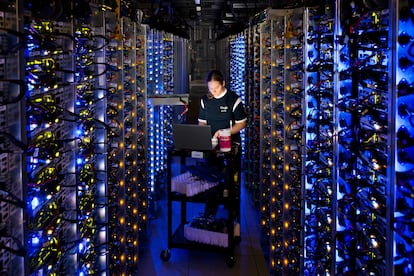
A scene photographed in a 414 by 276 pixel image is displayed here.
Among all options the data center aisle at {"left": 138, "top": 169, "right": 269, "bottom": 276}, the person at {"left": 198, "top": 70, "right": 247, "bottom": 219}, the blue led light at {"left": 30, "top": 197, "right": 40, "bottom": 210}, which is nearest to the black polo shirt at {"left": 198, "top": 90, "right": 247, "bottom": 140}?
the person at {"left": 198, "top": 70, "right": 247, "bottom": 219}

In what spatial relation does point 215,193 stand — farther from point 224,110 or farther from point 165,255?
point 224,110

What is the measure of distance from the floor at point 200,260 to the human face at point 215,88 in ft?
6.00

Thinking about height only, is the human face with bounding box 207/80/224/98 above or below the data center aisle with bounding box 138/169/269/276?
above

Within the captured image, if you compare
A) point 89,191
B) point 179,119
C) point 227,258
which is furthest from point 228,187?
point 179,119

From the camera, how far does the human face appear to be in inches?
250

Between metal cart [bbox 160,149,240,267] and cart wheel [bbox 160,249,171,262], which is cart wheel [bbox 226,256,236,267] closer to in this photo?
metal cart [bbox 160,149,240,267]

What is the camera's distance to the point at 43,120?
9.02 feet

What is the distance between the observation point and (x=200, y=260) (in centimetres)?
620

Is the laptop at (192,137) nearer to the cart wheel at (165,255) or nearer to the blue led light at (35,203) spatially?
the cart wheel at (165,255)

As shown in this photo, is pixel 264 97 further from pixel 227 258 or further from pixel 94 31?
pixel 94 31

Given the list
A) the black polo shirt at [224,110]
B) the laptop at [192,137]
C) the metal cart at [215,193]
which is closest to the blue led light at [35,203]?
the laptop at [192,137]

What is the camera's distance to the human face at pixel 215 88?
6338mm

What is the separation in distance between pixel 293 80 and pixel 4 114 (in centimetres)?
304

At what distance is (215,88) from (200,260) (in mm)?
1960
